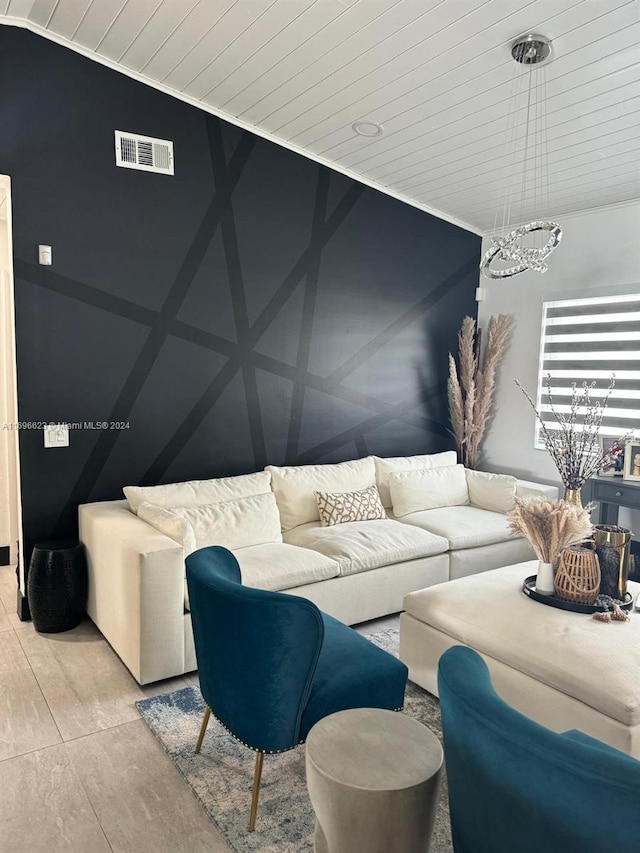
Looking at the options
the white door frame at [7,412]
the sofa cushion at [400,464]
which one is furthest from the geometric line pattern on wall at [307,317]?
the white door frame at [7,412]

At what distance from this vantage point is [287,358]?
4340 mm

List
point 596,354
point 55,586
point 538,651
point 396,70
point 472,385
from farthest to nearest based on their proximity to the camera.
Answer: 1. point 472,385
2. point 596,354
3. point 55,586
4. point 396,70
5. point 538,651

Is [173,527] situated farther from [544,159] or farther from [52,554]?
[544,159]

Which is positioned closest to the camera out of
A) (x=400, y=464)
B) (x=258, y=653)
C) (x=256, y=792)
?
(x=258, y=653)

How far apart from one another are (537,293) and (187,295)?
9.11 feet

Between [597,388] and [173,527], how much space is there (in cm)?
326

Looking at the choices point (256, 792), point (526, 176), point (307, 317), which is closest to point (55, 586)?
point (256, 792)

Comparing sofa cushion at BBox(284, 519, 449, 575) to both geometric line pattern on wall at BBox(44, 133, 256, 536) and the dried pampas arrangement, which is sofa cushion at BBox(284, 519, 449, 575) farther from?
geometric line pattern on wall at BBox(44, 133, 256, 536)

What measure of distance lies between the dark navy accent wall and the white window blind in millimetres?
1001

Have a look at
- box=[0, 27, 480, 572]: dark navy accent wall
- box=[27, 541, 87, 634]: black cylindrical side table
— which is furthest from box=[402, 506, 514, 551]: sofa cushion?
box=[27, 541, 87, 634]: black cylindrical side table

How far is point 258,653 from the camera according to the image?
1.82m

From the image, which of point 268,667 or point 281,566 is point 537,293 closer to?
point 281,566

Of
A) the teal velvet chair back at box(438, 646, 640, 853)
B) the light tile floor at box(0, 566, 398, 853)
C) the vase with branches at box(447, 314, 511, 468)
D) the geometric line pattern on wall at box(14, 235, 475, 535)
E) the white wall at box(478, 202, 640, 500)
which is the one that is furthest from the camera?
the vase with branches at box(447, 314, 511, 468)

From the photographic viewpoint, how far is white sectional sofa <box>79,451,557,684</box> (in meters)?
2.78
